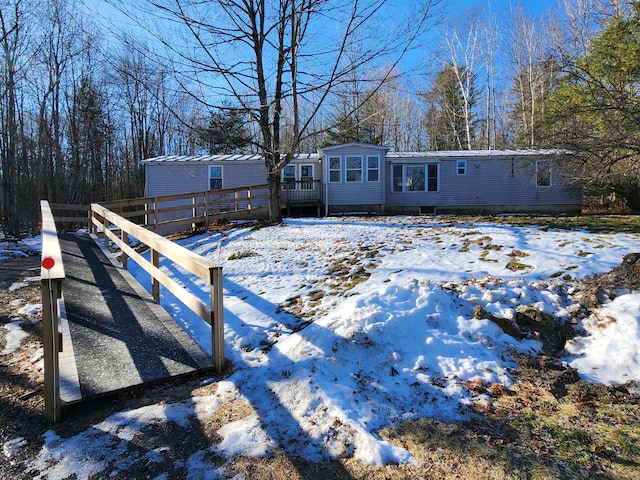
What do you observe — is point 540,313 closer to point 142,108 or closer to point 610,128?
point 610,128

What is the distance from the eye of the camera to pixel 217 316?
11.0 ft

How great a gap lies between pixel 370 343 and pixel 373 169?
1353 cm

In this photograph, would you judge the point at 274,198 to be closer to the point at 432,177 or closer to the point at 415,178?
the point at 415,178

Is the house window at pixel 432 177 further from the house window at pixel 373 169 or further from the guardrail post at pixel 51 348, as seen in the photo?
the guardrail post at pixel 51 348

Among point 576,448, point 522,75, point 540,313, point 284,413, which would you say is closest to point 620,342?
point 540,313

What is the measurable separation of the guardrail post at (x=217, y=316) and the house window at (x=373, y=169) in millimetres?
13663

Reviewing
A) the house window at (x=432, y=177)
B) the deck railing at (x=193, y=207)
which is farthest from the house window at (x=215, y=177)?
the house window at (x=432, y=177)

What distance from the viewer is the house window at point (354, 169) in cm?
1620

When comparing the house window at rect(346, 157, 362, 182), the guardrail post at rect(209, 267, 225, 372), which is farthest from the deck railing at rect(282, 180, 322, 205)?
the guardrail post at rect(209, 267, 225, 372)

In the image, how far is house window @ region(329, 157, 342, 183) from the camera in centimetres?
1627

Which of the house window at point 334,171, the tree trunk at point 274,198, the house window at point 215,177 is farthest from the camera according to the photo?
the house window at point 215,177

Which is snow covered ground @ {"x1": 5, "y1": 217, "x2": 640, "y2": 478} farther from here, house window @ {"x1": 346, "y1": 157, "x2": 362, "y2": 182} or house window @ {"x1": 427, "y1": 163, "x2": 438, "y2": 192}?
house window @ {"x1": 427, "y1": 163, "x2": 438, "y2": 192}

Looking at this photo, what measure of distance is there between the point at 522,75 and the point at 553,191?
12.9m

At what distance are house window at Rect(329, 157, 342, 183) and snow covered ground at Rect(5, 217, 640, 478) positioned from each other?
32.4 feet
